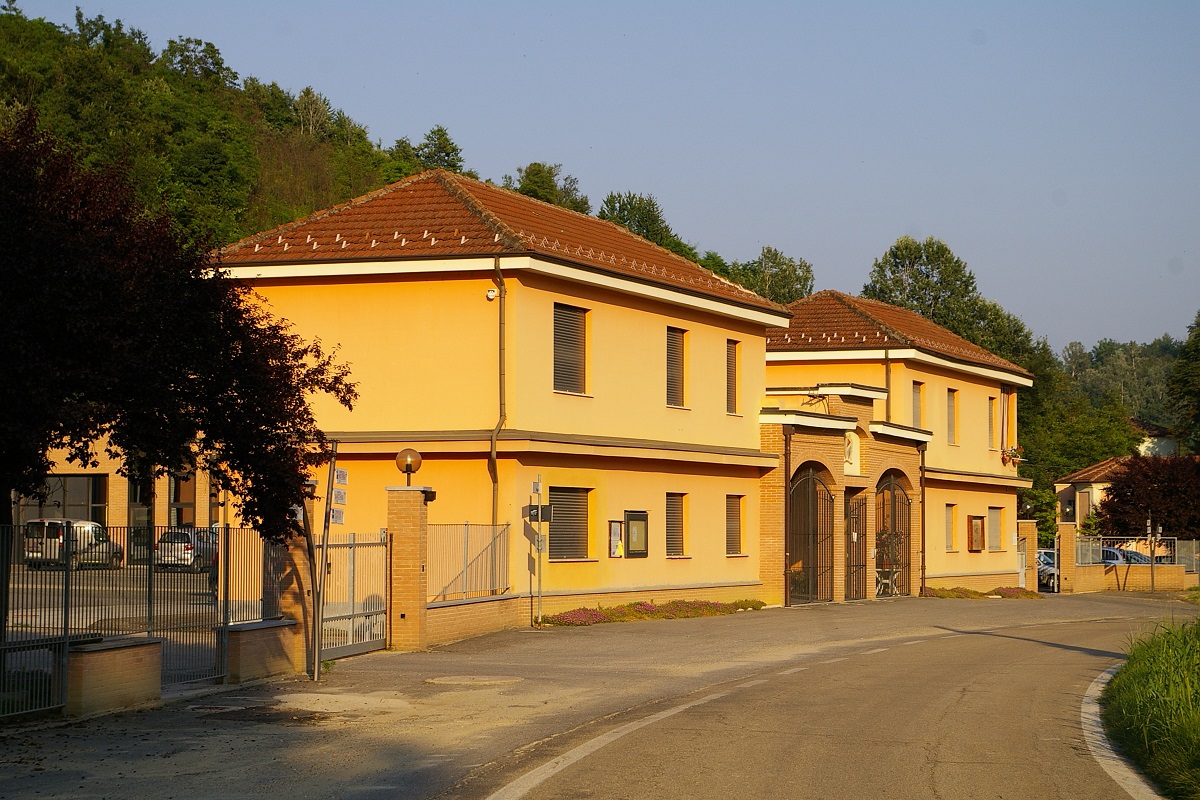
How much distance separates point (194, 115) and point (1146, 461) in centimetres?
5109

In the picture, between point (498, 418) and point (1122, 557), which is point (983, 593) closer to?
point (1122, 557)

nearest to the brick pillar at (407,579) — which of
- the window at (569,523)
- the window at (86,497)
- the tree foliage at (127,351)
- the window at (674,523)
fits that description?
the tree foliage at (127,351)

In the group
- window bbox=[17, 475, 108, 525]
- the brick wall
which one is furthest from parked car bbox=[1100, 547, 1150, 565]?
the brick wall

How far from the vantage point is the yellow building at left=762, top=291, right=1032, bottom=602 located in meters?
35.7

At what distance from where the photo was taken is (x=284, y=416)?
1631 centimetres

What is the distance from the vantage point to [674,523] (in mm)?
31312

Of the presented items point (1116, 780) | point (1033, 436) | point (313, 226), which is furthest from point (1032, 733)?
point (1033, 436)

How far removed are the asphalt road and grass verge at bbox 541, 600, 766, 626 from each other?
418 centimetres

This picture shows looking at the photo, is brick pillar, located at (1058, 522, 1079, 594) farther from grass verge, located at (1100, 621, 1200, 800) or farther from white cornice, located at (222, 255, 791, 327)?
grass verge, located at (1100, 621, 1200, 800)

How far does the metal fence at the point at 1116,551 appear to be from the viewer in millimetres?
50978

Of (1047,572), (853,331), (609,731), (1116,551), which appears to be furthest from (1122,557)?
(609,731)

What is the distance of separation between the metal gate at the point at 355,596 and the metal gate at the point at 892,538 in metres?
21.6

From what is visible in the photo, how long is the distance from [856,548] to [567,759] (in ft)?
90.9

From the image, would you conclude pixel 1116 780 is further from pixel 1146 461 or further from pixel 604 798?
pixel 1146 461
